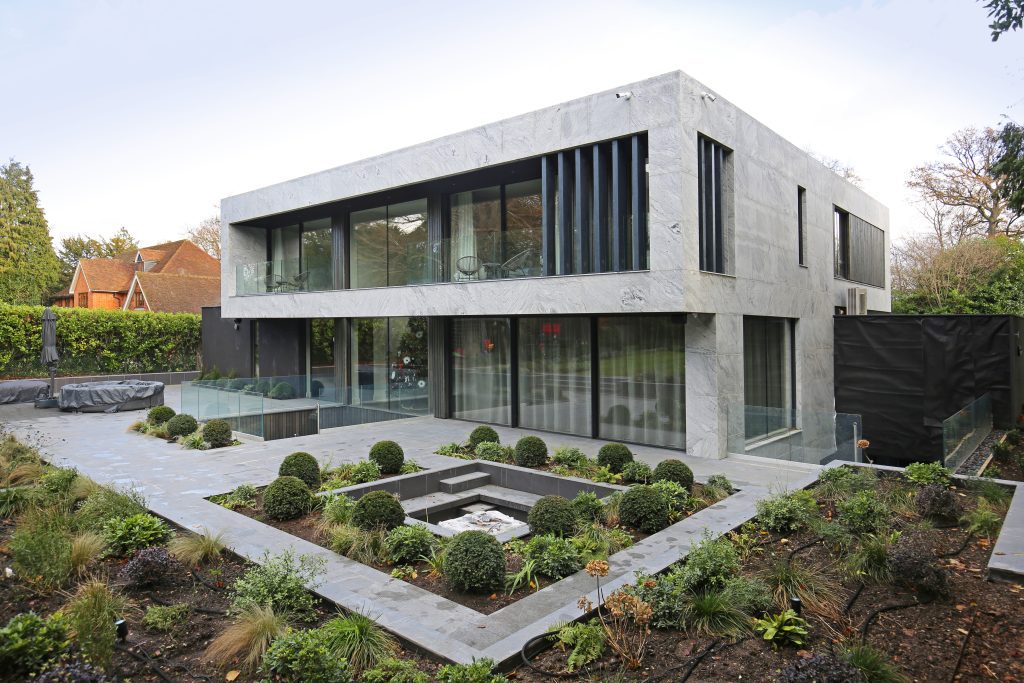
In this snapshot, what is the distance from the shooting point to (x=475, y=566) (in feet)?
18.5

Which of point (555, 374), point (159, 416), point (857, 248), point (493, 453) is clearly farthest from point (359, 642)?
point (857, 248)

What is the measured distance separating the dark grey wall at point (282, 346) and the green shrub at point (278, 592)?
16403 mm

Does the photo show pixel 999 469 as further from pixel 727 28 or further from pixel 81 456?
pixel 81 456

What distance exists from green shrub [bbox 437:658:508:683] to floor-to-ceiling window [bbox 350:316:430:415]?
43.0 ft

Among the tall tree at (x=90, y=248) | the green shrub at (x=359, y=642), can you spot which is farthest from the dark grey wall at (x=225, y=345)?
the tall tree at (x=90, y=248)

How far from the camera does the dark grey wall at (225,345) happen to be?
22516 mm

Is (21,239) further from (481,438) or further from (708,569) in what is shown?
(708,569)

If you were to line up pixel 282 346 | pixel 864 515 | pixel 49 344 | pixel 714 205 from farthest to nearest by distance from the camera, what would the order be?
pixel 282 346
pixel 49 344
pixel 714 205
pixel 864 515

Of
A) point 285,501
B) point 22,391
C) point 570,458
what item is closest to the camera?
point 285,501

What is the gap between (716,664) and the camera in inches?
164

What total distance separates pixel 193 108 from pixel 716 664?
19.2 meters

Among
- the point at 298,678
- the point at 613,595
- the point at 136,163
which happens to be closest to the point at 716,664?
the point at 613,595

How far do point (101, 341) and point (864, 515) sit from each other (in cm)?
2842

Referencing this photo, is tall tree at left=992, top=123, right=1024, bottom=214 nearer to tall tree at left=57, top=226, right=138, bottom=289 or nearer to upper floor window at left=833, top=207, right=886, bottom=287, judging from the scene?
upper floor window at left=833, top=207, right=886, bottom=287
